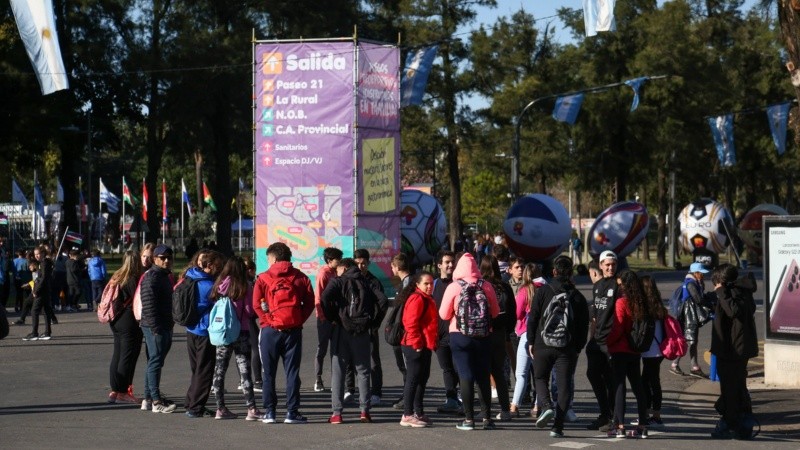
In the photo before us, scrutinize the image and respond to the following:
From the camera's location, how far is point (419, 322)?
1231cm

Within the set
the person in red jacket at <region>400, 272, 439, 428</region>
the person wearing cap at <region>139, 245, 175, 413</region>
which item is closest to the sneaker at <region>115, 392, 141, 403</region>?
the person wearing cap at <region>139, 245, 175, 413</region>

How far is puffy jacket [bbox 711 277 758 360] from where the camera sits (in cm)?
1191

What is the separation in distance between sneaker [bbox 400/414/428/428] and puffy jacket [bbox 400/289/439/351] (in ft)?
2.24

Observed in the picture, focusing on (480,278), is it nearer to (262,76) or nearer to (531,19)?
(262,76)

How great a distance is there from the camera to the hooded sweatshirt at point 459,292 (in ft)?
39.6

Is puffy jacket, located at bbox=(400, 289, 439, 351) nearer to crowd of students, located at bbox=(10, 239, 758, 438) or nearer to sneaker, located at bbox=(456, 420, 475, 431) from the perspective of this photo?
crowd of students, located at bbox=(10, 239, 758, 438)

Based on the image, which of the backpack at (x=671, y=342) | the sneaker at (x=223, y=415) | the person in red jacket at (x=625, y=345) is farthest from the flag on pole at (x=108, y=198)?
the person in red jacket at (x=625, y=345)

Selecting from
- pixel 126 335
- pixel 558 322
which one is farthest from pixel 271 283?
pixel 558 322

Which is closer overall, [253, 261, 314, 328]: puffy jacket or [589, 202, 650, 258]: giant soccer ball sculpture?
[253, 261, 314, 328]: puffy jacket

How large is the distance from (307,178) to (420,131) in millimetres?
20429

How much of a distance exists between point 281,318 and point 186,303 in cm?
103

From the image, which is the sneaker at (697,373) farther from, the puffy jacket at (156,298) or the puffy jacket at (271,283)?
the puffy jacket at (156,298)

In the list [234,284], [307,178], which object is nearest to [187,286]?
[234,284]

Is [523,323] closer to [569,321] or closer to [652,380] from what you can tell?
[652,380]
